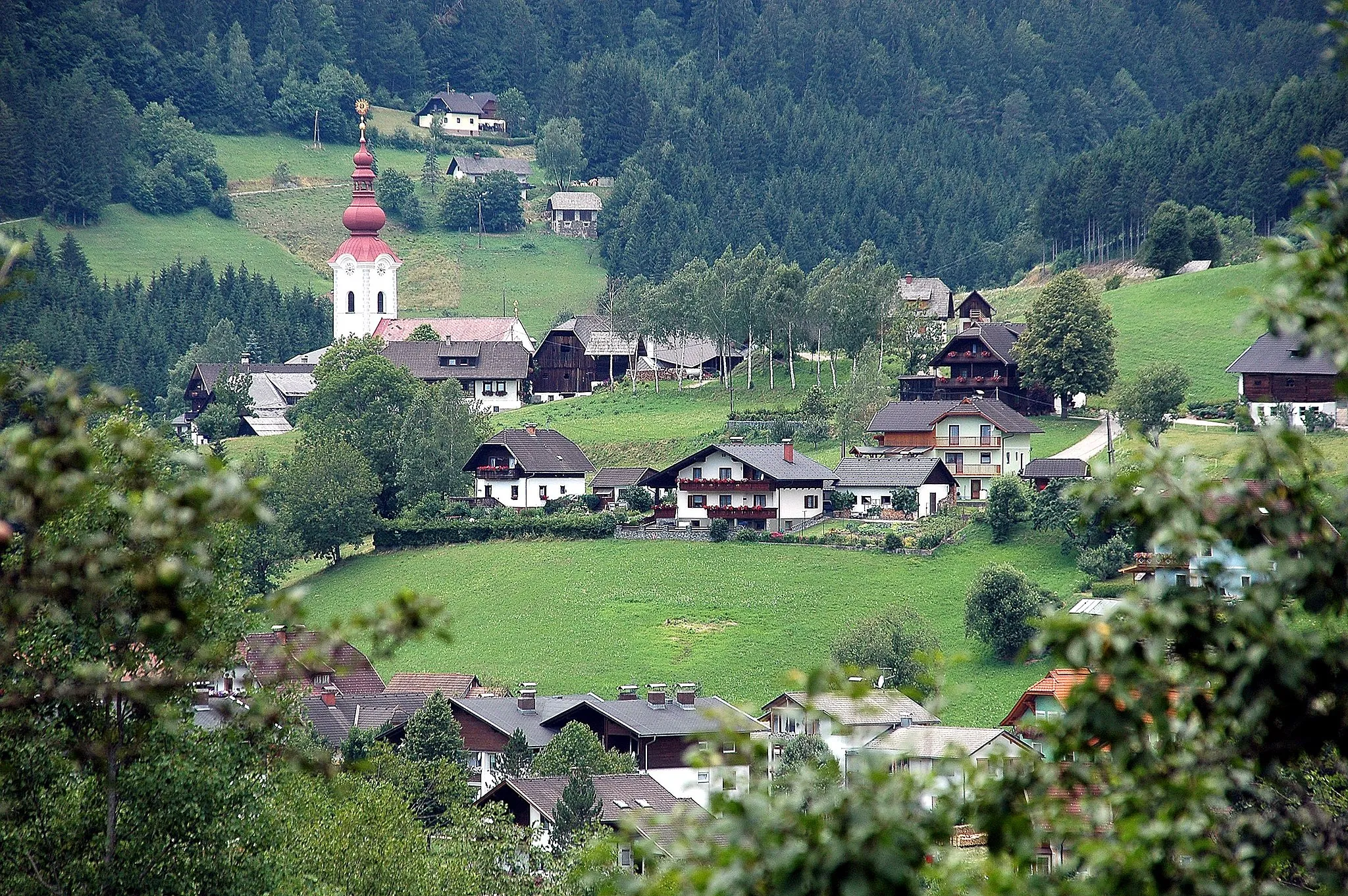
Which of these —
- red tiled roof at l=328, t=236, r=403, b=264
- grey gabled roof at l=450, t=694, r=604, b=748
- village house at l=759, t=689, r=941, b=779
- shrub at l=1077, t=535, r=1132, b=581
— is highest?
red tiled roof at l=328, t=236, r=403, b=264

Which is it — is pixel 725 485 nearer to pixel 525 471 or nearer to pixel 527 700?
pixel 525 471

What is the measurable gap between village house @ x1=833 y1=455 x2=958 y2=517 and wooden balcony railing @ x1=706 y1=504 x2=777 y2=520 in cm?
331

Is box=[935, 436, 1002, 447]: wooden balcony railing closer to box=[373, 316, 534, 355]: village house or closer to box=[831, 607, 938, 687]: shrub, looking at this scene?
box=[831, 607, 938, 687]: shrub

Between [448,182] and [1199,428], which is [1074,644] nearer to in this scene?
Result: [1199,428]

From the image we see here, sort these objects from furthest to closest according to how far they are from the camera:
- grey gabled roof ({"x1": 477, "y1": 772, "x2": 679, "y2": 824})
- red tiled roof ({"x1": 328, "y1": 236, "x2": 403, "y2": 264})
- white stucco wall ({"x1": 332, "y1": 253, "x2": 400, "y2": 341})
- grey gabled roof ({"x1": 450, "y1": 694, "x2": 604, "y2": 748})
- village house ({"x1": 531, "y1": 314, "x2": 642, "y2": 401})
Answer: red tiled roof ({"x1": 328, "y1": 236, "x2": 403, "y2": 264}) → white stucco wall ({"x1": 332, "y1": 253, "x2": 400, "y2": 341}) → village house ({"x1": 531, "y1": 314, "x2": 642, "y2": 401}) → grey gabled roof ({"x1": 450, "y1": 694, "x2": 604, "y2": 748}) → grey gabled roof ({"x1": 477, "y1": 772, "x2": 679, "y2": 824})

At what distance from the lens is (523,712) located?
5125cm

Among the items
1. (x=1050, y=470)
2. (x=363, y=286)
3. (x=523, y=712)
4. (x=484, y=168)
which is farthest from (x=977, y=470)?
(x=484, y=168)

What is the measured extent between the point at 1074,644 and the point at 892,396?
78.9 metres

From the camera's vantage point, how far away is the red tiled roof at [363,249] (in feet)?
425

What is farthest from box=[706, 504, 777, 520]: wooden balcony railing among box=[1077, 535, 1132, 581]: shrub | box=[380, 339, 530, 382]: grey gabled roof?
box=[380, 339, 530, 382]: grey gabled roof

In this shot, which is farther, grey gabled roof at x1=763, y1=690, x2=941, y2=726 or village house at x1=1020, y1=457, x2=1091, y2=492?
village house at x1=1020, y1=457, x2=1091, y2=492

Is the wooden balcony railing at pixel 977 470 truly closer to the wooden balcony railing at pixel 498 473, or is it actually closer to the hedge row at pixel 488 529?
the hedge row at pixel 488 529

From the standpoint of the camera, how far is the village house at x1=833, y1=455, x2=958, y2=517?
232 ft

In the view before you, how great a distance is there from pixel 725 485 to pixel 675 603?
11557mm
